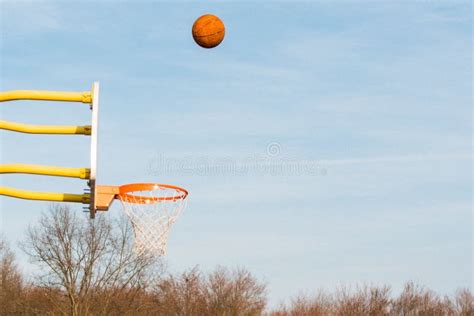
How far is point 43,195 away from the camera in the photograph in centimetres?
1200

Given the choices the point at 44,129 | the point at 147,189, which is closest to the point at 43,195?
the point at 44,129

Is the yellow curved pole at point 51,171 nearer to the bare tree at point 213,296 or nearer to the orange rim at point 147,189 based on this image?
the orange rim at point 147,189

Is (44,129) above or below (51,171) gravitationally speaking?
above

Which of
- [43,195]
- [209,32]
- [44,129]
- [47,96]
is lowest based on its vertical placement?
[43,195]

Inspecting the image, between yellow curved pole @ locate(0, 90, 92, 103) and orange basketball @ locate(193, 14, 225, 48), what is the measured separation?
5843mm

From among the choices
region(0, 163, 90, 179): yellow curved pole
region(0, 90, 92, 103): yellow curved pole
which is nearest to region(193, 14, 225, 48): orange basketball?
region(0, 90, 92, 103): yellow curved pole

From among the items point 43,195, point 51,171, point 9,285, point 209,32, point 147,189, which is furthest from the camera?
point 9,285

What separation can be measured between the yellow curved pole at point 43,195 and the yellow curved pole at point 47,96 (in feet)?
4.33

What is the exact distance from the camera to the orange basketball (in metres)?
16.8

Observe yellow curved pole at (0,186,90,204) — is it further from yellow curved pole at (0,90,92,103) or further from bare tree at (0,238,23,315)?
bare tree at (0,238,23,315)

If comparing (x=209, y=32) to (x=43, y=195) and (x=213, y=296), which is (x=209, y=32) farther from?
(x=213, y=296)

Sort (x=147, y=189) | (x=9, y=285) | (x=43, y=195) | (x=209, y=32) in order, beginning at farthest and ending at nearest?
(x=9, y=285)
(x=147, y=189)
(x=209, y=32)
(x=43, y=195)

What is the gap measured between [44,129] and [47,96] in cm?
45

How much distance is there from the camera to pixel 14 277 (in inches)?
2266
